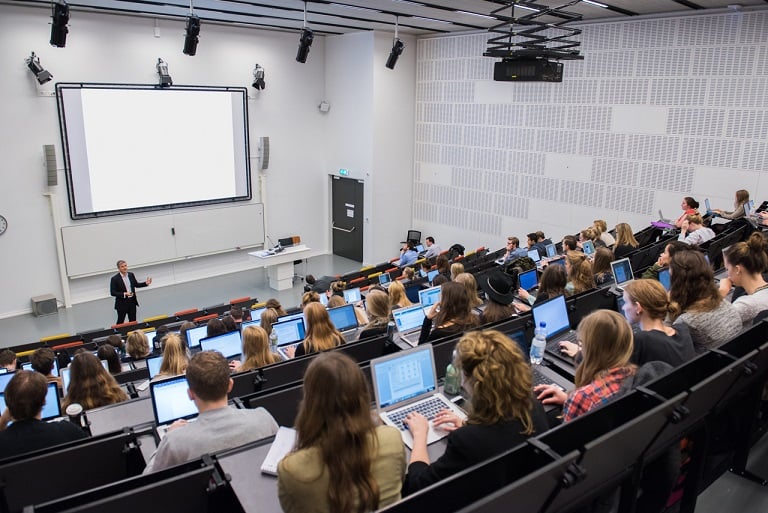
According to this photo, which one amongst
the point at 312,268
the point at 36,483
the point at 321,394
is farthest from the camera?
the point at 312,268

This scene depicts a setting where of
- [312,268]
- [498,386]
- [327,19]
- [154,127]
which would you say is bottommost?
[312,268]

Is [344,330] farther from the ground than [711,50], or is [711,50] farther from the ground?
[711,50]

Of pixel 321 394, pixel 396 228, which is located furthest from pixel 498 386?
pixel 396 228

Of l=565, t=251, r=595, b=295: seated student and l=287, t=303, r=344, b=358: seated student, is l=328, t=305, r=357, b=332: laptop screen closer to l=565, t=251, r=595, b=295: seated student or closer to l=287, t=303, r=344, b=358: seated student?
l=287, t=303, r=344, b=358: seated student

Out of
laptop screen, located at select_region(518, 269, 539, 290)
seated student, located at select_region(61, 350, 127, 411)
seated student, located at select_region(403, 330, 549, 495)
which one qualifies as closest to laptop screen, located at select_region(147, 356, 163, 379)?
seated student, located at select_region(61, 350, 127, 411)

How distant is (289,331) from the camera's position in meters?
5.77

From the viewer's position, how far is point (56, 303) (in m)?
10.2

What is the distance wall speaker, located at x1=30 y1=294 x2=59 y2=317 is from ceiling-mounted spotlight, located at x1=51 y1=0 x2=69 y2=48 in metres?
4.65

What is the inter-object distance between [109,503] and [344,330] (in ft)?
13.2

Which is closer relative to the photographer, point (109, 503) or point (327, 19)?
point (109, 503)

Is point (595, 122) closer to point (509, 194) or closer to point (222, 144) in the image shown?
point (509, 194)

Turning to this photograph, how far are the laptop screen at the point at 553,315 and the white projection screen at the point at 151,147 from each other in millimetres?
9465

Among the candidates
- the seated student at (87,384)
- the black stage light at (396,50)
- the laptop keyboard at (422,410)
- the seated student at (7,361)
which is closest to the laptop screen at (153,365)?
the seated student at (87,384)

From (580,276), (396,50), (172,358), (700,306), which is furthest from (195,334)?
(396,50)
